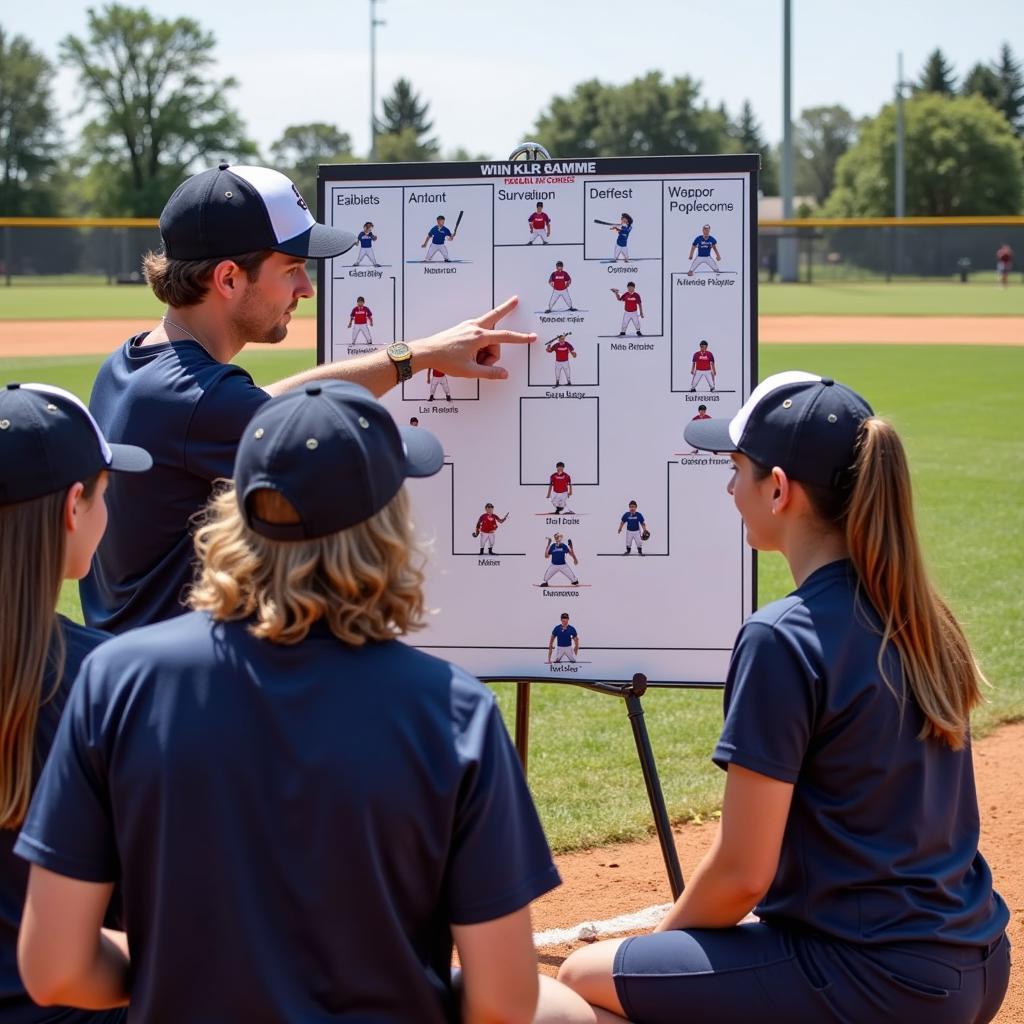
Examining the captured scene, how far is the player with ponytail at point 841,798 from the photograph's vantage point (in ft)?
7.93

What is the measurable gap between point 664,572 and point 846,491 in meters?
1.51

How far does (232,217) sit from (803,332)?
27166mm

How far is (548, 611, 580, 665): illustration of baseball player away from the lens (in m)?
4.12

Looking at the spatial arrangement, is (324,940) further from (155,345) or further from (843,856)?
(155,345)

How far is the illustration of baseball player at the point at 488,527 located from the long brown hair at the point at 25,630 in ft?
6.44

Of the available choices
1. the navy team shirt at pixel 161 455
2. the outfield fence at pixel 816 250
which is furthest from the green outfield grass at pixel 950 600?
the outfield fence at pixel 816 250

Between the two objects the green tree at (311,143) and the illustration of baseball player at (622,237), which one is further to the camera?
the green tree at (311,143)

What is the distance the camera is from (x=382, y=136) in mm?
93000

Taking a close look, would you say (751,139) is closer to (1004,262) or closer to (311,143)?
(311,143)

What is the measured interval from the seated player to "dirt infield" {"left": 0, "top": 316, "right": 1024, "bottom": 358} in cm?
2376

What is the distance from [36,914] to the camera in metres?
1.86

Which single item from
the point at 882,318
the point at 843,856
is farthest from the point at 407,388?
the point at 882,318

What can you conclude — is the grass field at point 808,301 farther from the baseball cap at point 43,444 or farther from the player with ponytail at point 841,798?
the player with ponytail at point 841,798

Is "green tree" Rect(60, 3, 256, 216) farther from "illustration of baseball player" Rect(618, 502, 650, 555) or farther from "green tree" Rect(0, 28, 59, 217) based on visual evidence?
"illustration of baseball player" Rect(618, 502, 650, 555)
